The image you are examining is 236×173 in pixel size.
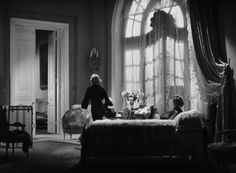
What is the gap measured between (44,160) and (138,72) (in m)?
3.60

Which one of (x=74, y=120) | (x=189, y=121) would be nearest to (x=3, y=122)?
(x=74, y=120)

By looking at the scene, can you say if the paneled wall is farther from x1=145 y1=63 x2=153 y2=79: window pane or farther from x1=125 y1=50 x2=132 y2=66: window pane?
x1=145 y1=63 x2=153 y2=79: window pane

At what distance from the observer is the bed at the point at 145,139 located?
5.80 m

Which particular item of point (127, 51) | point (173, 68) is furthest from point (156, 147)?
point (127, 51)

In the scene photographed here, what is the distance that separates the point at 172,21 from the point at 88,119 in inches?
108

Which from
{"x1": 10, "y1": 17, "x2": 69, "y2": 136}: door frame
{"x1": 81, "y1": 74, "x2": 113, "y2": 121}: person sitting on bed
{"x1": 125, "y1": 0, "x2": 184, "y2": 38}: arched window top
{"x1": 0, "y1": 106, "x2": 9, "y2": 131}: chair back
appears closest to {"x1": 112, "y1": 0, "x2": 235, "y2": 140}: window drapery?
{"x1": 125, "y1": 0, "x2": 184, "y2": 38}: arched window top

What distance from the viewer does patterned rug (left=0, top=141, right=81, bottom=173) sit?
5.32m

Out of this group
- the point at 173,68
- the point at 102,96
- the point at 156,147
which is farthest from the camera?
the point at 173,68

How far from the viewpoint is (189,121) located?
18.9ft

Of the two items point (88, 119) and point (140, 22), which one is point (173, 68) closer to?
point (140, 22)

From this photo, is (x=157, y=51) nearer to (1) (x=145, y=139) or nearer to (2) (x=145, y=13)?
(2) (x=145, y=13)

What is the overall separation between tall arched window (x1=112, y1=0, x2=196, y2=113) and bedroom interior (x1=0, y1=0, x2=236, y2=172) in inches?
0.8

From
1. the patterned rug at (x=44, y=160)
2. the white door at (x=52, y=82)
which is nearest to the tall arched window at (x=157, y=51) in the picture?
the white door at (x=52, y=82)

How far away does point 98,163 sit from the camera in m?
5.87
